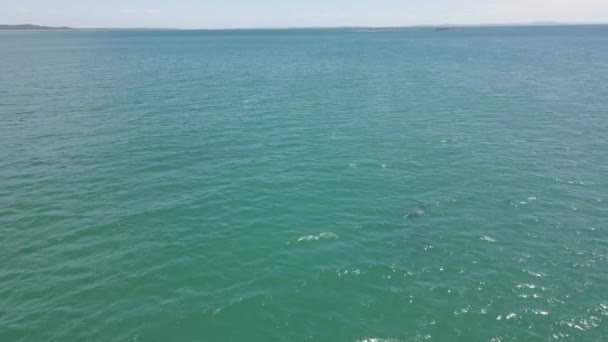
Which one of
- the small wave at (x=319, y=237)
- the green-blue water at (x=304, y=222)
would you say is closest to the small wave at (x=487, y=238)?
the green-blue water at (x=304, y=222)

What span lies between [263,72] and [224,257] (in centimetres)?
11782

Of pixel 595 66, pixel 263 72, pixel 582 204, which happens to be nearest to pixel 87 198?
pixel 582 204

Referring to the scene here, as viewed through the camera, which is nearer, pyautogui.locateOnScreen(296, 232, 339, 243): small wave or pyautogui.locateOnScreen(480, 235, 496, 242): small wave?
pyautogui.locateOnScreen(480, 235, 496, 242): small wave

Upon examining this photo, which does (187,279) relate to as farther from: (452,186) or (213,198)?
(452,186)

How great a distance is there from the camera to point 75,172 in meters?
55.8

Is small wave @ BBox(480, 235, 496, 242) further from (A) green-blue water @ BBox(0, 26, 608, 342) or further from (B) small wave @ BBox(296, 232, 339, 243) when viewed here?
(B) small wave @ BBox(296, 232, 339, 243)

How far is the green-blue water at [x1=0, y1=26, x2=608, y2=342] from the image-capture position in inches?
1224

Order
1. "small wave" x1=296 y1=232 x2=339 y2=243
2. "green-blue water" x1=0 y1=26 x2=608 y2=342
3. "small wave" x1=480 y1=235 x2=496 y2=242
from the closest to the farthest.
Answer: "green-blue water" x1=0 y1=26 x2=608 y2=342
"small wave" x1=480 y1=235 x2=496 y2=242
"small wave" x1=296 y1=232 x2=339 y2=243

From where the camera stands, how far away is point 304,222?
44.2 m

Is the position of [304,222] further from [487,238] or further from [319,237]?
[487,238]

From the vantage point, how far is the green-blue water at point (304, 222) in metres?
31.1

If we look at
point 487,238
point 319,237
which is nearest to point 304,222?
point 319,237

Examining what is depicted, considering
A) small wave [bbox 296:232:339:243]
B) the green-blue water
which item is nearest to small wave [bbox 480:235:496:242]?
the green-blue water

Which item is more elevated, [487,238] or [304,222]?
[304,222]
